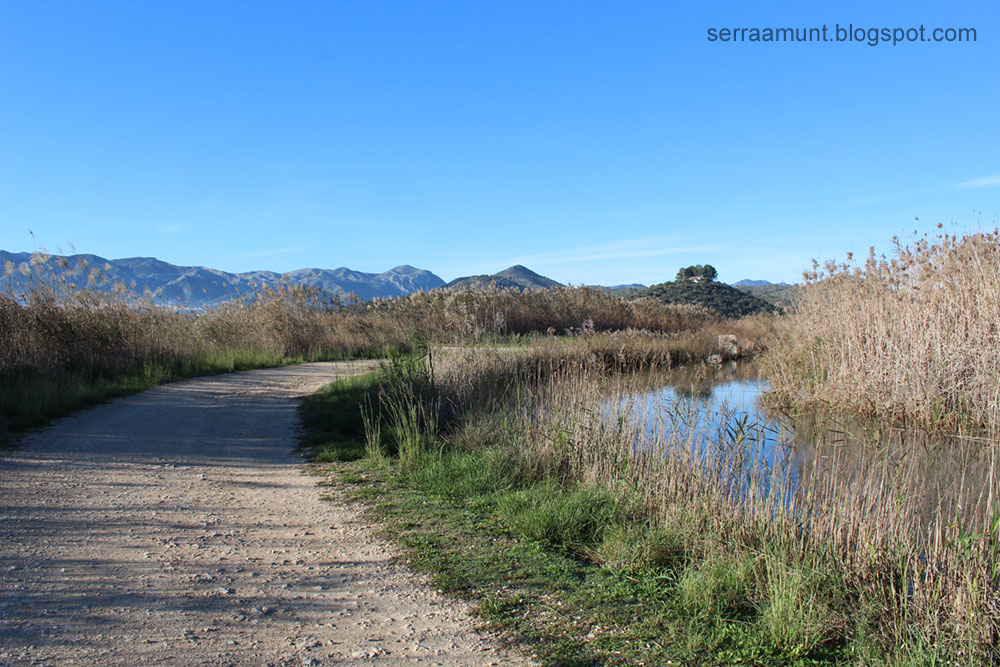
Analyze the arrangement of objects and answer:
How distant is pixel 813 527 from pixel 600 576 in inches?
56.2

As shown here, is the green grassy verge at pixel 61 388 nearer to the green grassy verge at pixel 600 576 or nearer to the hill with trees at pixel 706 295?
the green grassy verge at pixel 600 576

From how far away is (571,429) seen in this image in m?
7.34

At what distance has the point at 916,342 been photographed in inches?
401

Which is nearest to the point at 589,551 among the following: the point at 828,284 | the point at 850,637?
the point at 850,637

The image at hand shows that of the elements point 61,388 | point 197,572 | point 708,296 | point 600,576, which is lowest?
point 600,576

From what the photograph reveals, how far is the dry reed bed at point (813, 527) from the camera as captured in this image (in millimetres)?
3709

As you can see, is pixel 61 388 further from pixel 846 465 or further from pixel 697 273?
pixel 697 273

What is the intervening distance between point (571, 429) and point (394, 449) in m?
2.57

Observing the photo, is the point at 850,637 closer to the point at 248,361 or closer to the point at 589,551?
the point at 589,551

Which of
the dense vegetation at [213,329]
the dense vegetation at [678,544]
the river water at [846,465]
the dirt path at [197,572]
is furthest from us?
the dense vegetation at [213,329]

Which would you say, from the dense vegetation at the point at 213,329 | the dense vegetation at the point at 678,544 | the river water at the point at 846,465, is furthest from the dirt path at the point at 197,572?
the dense vegetation at the point at 213,329

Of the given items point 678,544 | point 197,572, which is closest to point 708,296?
point 678,544

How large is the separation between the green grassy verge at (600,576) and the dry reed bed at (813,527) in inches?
1.0

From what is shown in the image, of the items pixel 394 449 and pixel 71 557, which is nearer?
pixel 71 557
